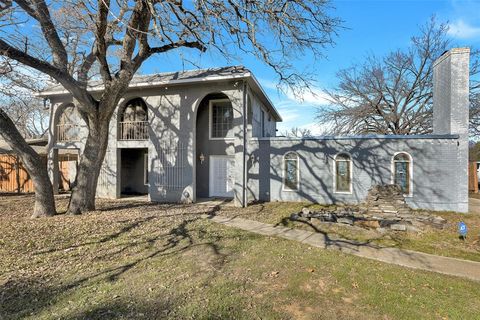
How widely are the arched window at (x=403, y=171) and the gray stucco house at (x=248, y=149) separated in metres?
0.04

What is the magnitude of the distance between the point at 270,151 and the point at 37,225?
9.10m

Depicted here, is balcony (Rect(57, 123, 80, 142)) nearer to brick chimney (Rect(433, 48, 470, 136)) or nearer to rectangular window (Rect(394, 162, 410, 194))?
rectangular window (Rect(394, 162, 410, 194))

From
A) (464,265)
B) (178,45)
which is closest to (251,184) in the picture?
(178,45)

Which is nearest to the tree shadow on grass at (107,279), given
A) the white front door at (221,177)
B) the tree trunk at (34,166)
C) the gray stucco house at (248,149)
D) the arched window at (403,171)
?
the tree trunk at (34,166)

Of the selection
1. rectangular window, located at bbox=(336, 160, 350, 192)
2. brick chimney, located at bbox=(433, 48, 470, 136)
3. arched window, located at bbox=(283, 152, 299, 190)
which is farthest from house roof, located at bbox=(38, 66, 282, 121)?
brick chimney, located at bbox=(433, 48, 470, 136)

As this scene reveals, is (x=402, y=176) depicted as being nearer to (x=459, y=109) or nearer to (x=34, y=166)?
(x=459, y=109)

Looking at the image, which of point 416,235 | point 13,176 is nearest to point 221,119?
point 416,235

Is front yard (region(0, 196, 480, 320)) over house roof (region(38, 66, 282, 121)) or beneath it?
beneath

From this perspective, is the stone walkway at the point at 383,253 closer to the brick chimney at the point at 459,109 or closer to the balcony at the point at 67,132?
the brick chimney at the point at 459,109

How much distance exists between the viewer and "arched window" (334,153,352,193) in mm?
12125

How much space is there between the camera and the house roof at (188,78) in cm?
1161

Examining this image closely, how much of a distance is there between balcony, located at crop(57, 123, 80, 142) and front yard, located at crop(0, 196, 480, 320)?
356 inches

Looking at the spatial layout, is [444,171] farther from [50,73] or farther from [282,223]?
[50,73]

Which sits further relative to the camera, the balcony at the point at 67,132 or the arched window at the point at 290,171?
the balcony at the point at 67,132
